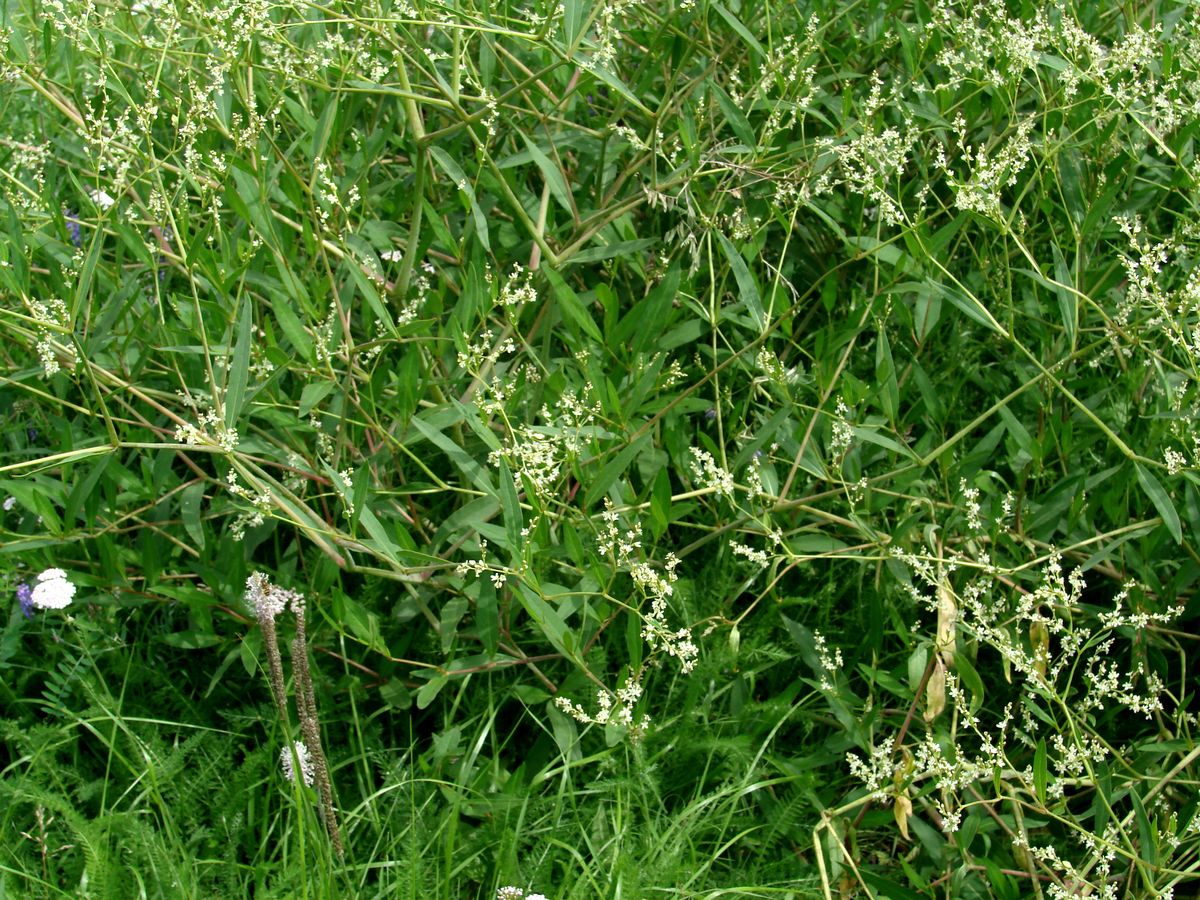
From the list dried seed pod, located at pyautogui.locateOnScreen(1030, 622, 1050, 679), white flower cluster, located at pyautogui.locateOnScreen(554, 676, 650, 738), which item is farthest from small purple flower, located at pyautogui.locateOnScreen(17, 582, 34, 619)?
dried seed pod, located at pyautogui.locateOnScreen(1030, 622, 1050, 679)

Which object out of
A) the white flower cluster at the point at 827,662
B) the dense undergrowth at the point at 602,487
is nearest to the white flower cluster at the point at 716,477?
the dense undergrowth at the point at 602,487

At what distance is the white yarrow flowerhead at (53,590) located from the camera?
226cm

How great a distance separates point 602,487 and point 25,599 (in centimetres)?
121

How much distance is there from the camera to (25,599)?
251 cm

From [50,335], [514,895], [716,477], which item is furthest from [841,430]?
[50,335]

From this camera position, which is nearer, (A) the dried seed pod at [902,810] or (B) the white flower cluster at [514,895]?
(B) the white flower cluster at [514,895]

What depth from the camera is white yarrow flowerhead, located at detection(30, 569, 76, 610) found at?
7.41 feet

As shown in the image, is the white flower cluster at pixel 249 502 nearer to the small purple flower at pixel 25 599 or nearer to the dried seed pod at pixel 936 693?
the small purple flower at pixel 25 599

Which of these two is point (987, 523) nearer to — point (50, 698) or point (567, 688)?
point (567, 688)

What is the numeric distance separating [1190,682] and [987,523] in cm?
51

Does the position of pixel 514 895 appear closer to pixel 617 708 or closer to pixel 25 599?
pixel 617 708

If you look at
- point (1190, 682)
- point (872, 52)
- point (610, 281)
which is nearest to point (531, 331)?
point (610, 281)

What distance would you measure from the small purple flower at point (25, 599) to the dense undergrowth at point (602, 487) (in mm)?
12

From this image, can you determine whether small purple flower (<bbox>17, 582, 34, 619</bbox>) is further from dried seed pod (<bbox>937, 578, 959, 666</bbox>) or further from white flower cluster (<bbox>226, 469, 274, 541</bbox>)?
dried seed pod (<bbox>937, 578, 959, 666</bbox>)
